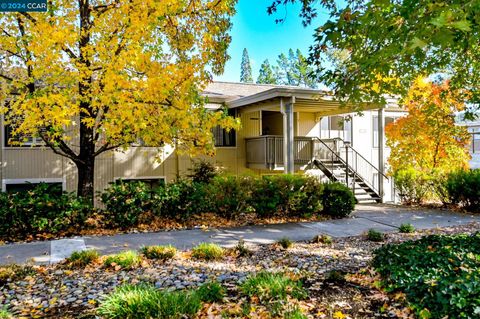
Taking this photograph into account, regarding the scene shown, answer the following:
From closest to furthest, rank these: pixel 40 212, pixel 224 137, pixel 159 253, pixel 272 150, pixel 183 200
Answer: pixel 159 253
pixel 40 212
pixel 183 200
pixel 272 150
pixel 224 137

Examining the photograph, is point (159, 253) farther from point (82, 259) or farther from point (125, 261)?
point (82, 259)

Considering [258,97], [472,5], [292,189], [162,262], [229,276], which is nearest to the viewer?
[472,5]

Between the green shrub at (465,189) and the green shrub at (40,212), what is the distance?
11.0m

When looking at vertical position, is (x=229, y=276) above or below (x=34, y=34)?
below

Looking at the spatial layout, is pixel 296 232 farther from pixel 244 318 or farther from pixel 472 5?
pixel 472 5

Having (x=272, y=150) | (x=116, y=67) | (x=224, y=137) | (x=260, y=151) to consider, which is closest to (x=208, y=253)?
(x=116, y=67)

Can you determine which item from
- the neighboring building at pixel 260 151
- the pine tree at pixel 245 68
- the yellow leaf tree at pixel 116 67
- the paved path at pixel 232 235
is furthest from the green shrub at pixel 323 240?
the pine tree at pixel 245 68

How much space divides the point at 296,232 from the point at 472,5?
6129 mm

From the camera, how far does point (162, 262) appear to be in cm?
579

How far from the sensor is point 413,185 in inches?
545

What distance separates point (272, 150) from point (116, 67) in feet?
26.5

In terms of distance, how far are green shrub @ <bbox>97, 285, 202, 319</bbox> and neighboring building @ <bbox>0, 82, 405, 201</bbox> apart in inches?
317

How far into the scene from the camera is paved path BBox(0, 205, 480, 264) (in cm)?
674

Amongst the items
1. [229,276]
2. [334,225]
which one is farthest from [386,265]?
[334,225]
